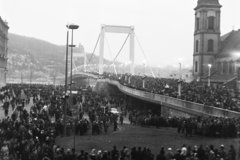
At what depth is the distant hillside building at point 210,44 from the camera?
212ft

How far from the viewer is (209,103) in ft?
89.8

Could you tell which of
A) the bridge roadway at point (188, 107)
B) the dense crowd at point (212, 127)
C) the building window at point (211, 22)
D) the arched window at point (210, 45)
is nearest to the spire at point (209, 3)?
the building window at point (211, 22)

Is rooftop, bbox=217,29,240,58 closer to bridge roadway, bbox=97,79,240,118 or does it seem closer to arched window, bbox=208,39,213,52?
arched window, bbox=208,39,213,52

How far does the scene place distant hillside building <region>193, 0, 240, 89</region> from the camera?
6450 cm

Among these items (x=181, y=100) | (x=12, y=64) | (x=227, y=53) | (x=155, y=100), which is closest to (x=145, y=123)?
(x=181, y=100)

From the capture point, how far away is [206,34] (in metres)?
66.4

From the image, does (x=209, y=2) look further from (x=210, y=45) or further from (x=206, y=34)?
(x=210, y=45)

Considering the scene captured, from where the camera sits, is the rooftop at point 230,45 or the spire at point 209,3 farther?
the spire at point 209,3

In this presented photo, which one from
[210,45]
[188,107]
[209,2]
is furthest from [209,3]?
[188,107]

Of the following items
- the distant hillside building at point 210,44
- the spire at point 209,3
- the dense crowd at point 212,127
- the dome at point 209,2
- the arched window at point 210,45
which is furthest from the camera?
the arched window at point 210,45

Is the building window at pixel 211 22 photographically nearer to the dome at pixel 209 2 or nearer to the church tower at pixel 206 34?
the church tower at pixel 206 34

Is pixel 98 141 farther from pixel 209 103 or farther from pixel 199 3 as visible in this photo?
pixel 199 3

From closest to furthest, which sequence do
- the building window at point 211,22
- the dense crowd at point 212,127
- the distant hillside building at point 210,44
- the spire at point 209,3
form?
the dense crowd at point 212,127, the distant hillside building at point 210,44, the spire at point 209,3, the building window at point 211,22

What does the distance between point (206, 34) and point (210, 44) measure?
230 cm
